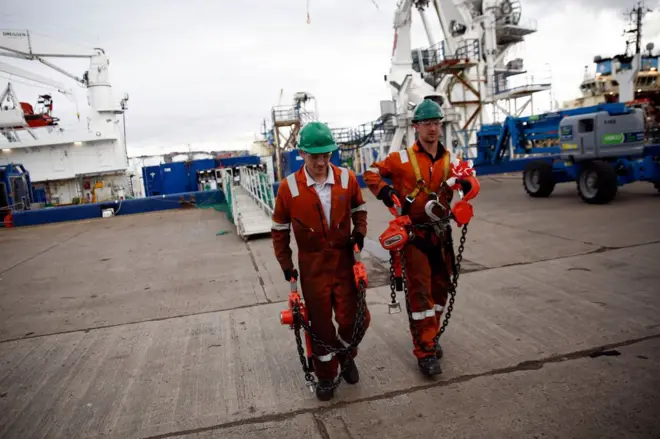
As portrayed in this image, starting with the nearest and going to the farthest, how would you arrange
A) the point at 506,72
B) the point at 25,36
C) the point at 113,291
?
the point at 113,291 < the point at 25,36 < the point at 506,72

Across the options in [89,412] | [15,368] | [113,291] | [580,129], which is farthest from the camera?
[580,129]

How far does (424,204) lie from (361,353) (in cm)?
142

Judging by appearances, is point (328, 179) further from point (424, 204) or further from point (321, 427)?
point (321, 427)

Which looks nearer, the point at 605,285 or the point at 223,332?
the point at 223,332

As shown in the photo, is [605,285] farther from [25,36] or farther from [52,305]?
[25,36]

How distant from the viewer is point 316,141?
9.78ft

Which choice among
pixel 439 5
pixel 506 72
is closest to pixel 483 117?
pixel 506 72

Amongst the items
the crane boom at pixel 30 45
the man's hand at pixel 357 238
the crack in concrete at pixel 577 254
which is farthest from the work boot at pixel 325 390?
the crane boom at pixel 30 45

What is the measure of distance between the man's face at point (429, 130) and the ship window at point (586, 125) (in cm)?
830

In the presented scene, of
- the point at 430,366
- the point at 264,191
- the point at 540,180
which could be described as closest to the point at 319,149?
the point at 430,366

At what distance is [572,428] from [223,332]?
3.24 metres

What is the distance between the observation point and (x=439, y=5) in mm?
29781

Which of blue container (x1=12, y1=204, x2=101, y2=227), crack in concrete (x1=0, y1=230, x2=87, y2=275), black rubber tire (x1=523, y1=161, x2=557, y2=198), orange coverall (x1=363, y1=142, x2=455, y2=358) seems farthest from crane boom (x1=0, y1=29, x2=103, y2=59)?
orange coverall (x1=363, y1=142, x2=455, y2=358)

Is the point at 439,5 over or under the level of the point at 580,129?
over
